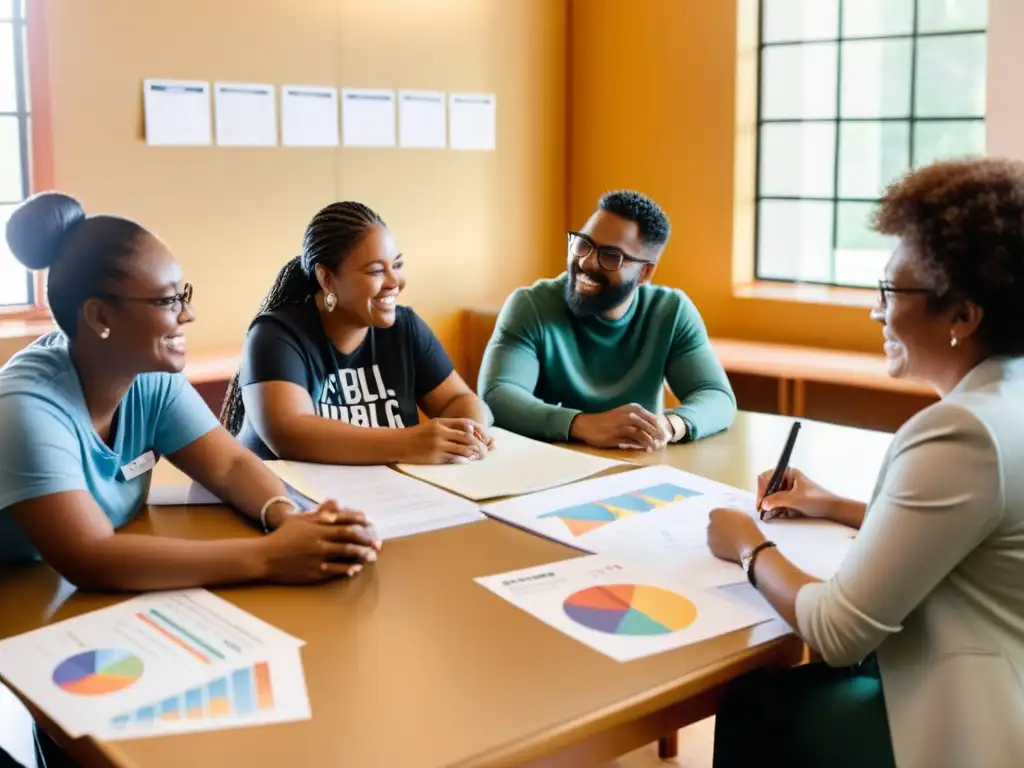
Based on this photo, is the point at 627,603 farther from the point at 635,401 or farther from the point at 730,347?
the point at 730,347

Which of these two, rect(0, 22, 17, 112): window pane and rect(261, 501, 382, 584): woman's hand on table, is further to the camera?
rect(0, 22, 17, 112): window pane

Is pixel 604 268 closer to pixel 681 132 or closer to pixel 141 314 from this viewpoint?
pixel 141 314

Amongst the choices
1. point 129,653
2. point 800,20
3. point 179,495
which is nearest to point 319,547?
point 129,653

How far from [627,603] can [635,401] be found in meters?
1.28

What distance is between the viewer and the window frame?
3520 mm

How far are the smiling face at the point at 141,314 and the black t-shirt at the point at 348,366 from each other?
0.55 metres

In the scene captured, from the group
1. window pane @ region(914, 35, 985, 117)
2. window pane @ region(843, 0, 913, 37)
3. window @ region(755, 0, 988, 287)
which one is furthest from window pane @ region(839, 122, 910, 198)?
window pane @ region(843, 0, 913, 37)

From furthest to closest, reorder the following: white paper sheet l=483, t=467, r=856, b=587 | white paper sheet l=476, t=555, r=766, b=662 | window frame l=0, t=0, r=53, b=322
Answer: window frame l=0, t=0, r=53, b=322 < white paper sheet l=483, t=467, r=856, b=587 < white paper sheet l=476, t=555, r=766, b=662

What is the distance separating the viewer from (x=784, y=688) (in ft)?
4.65

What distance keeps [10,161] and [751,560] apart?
3011mm

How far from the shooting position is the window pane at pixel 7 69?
11.6ft

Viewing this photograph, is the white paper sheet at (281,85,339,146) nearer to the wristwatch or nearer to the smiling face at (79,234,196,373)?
the smiling face at (79,234,196,373)

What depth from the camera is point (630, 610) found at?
1.41 metres

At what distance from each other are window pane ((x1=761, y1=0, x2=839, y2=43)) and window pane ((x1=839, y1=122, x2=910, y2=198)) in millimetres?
375
